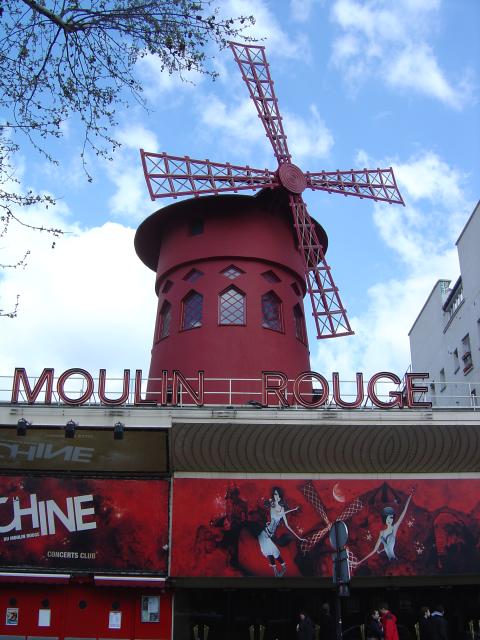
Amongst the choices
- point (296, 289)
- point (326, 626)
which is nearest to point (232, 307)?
point (296, 289)

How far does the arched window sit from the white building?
4.03 m

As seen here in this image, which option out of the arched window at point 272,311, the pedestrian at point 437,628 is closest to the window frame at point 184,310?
the arched window at point 272,311

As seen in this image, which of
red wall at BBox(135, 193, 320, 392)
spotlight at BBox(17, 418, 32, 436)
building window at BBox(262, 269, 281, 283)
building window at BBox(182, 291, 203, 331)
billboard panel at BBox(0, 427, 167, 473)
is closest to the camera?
spotlight at BBox(17, 418, 32, 436)

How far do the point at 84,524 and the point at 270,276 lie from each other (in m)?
5.77

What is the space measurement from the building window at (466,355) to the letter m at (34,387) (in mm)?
11169

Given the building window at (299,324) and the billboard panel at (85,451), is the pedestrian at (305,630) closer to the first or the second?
the billboard panel at (85,451)

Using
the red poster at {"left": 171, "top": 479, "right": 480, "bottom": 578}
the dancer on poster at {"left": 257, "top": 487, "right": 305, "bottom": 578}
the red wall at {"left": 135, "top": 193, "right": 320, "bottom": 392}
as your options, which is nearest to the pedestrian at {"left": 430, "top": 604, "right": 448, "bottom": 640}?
the red poster at {"left": 171, "top": 479, "right": 480, "bottom": 578}

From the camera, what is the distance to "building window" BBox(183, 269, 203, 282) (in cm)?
1452

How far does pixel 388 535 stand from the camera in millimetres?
11930

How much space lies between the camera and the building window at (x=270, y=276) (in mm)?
14633

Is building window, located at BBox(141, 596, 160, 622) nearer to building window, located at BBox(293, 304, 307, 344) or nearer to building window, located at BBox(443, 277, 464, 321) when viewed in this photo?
building window, located at BBox(293, 304, 307, 344)

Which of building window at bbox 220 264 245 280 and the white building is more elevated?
the white building

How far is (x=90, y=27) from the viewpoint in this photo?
536 centimetres

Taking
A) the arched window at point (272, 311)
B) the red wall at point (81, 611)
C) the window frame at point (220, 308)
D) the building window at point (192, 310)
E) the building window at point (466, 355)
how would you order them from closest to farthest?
1. the red wall at point (81, 611)
2. the window frame at point (220, 308)
3. the building window at point (192, 310)
4. the arched window at point (272, 311)
5. the building window at point (466, 355)
